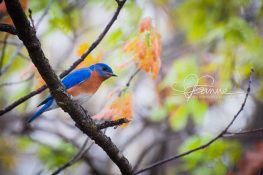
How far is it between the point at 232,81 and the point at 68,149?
232 centimetres

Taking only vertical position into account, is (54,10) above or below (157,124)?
above

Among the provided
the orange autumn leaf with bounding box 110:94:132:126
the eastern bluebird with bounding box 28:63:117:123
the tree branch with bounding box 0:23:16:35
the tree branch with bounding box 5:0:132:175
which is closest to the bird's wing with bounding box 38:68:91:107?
Answer: the eastern bluebird with bounding box 28:63:117:123

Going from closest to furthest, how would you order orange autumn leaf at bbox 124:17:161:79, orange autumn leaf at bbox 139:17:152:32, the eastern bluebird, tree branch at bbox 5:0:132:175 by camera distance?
tree branch at bbox 5:0:132:175 → orange autumn leaf at bbox 124:17:161:79 → orange autumn leaf at bbox 139:17:152:32 → the eastern bluebird

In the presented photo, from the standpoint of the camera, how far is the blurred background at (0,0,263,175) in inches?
118

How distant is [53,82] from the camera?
2.00m

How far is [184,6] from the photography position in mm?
4594

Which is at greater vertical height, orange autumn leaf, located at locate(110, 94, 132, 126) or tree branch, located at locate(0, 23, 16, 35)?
tree branch, located at locate(0, 23, 16, 35)

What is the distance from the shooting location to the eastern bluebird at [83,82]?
330cm

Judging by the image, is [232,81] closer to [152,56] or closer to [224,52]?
[224,52]

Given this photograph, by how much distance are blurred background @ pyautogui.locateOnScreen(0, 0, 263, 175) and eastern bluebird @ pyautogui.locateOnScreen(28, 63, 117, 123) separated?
10cm

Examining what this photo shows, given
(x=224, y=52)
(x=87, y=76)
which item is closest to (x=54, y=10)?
(x=87, y=76)

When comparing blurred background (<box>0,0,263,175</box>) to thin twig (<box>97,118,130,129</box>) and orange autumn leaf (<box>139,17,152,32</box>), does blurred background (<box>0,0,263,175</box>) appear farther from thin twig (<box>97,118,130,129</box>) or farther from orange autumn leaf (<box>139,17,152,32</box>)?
thin twig (<box>97,118,130,129</box>)

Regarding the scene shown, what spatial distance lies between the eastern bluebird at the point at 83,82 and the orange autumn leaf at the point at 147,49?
1.45 feet

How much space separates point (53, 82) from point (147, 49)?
1.02 metres
